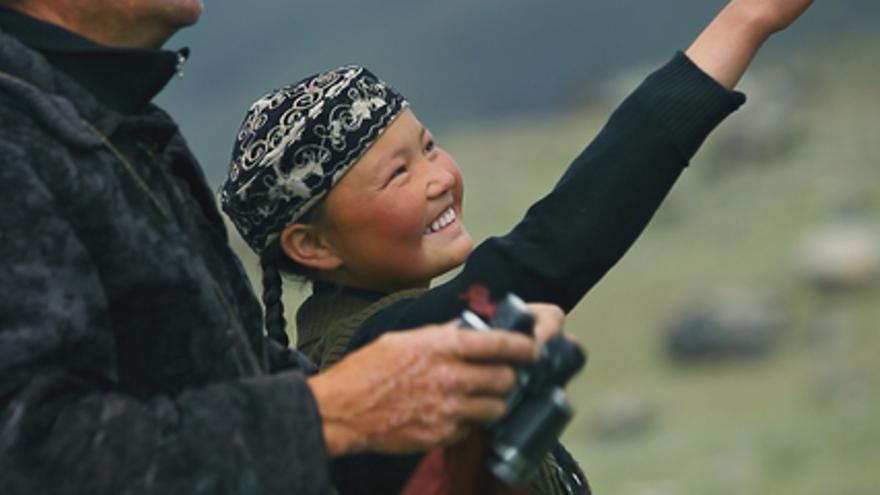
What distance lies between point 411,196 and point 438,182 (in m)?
0.05

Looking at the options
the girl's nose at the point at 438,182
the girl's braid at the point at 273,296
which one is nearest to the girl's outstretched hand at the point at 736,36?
the girl's nose at the point at 438,182

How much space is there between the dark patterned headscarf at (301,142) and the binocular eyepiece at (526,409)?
0.86 metres

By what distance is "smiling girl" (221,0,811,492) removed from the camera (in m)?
2.77

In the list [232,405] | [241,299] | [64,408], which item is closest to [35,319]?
[64,408]

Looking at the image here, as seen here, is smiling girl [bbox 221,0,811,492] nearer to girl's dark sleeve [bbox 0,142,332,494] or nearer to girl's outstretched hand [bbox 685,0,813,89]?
girl's outstretched hand [bbox 685,0,813,89]

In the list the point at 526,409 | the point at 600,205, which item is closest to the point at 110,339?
the point at 526,409

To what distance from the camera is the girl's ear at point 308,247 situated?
3.15 meters

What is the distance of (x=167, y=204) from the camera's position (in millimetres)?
2467

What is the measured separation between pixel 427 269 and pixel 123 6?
745 mm

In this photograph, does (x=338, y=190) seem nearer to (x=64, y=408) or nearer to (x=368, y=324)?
(x=368, y=324)

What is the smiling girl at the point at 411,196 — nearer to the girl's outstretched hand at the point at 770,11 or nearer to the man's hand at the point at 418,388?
the girl's outstretched hand at the point at 770,11

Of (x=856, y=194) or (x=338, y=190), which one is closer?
(x=338, y=190)

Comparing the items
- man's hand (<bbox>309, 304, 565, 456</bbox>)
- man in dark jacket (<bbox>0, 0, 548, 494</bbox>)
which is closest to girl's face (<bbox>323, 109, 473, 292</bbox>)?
man in dark jacket (<bbox>0, 0, 548, 494</bbox>)

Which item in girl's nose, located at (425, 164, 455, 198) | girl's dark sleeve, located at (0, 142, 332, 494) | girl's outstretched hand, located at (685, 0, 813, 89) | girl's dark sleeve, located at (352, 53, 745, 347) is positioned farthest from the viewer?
girl's nose, located at (425, 164, 455, 198)
